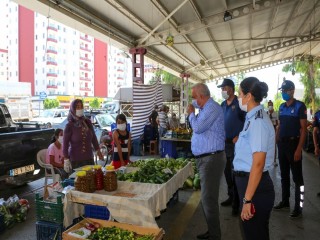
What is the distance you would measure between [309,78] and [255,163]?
23236mm

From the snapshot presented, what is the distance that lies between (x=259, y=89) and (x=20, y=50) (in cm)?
5669

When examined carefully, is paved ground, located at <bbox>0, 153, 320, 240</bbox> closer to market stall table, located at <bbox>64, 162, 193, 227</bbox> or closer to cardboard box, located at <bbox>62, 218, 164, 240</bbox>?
market stall table, located at <bbox>64, 162, 193, 227</bbox>

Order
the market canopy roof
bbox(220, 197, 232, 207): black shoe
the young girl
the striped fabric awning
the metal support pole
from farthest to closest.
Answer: the metal support pole < the striped fabric awning < the market canopy roof < the young girl < bbox(220, 197, 232, 207): black shoe

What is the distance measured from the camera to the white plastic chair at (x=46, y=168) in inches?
224

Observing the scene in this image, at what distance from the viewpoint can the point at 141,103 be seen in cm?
999

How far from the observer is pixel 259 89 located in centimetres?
268

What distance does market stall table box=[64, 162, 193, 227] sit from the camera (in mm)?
3254

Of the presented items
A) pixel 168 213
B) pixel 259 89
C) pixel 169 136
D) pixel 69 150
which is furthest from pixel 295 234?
pixel 169 136

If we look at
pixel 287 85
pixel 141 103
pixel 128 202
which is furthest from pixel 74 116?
pixel 141 103

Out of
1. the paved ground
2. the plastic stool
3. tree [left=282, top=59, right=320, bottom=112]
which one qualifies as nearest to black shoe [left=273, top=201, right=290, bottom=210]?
the paved ground

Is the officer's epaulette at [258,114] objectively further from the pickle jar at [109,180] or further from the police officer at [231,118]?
the police officer at [231,118]

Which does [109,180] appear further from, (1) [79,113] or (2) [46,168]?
(2) [46,168]

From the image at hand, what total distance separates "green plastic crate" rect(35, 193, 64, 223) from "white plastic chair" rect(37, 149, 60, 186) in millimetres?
2110

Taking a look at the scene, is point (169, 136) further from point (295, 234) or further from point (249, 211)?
point (249, 211)
